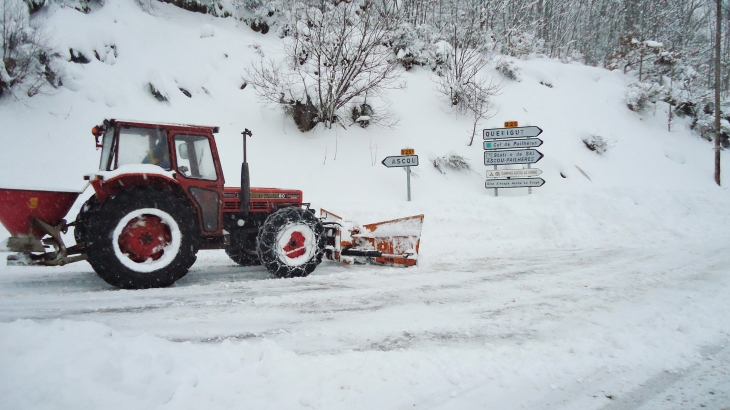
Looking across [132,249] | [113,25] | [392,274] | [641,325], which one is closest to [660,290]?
[641,325]

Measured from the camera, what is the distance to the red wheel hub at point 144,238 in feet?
14.1

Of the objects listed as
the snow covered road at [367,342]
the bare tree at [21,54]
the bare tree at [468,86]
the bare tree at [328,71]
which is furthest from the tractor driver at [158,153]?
the bare tree at [468,86]

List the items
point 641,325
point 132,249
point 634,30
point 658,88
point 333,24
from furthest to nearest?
point 634,30, point 658,88, point 333,24, point 132,249, point 641,325

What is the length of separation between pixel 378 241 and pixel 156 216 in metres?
Answer: 3.07

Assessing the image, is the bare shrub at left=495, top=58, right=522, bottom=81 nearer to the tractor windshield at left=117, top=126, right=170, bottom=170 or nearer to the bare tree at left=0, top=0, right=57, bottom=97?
the bare tree at left=0, top=0, right=57, bottom=97

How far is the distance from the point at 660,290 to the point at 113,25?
14255mm

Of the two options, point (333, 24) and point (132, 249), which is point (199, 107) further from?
point (132, 249)

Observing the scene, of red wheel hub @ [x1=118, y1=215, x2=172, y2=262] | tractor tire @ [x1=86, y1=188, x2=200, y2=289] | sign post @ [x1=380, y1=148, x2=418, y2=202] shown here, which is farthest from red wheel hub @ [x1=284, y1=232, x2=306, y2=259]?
sign post @ [x1=380, y1=148, x2=418, y2=202]

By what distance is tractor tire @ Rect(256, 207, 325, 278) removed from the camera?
16.7 ft

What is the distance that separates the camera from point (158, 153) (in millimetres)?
4699

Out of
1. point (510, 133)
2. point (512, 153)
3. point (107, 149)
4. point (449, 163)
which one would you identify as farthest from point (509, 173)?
point (107, 149)

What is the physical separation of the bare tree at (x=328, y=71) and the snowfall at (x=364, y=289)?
58 centimetres

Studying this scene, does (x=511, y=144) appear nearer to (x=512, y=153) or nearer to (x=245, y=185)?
(x=512, y=153)

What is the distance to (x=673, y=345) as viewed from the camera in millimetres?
2938
